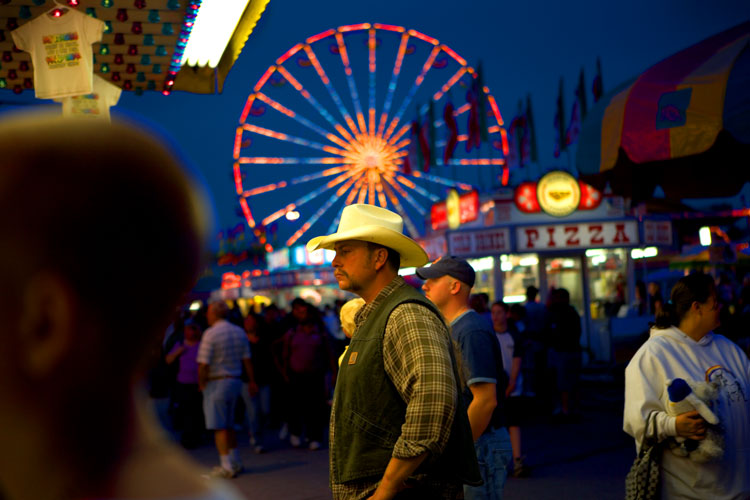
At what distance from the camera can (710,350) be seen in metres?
3.88

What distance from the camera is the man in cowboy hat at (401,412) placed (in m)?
2.88

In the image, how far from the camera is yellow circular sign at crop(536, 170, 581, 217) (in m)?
17.7

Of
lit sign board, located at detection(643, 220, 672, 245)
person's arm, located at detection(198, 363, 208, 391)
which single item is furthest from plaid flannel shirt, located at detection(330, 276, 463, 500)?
lit sign board, located at detection(643, 220, 672, 245)

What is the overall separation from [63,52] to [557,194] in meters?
14.1

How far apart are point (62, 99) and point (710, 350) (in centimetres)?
382

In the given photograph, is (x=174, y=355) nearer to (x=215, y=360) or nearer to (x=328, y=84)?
(x=215, y=360)

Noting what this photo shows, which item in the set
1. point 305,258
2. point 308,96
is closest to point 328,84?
point 308,96

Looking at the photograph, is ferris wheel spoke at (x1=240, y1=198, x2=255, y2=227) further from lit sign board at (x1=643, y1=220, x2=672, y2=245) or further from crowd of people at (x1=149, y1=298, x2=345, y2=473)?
crowd of people at (x1=149, y1=298, x2=345, y2=473)

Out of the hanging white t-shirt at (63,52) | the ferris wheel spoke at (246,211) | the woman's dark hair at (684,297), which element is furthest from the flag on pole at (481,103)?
the woman's dark hair at (684,297)

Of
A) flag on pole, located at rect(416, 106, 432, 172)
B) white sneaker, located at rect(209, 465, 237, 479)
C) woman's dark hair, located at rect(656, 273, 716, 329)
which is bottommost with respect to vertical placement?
white sneaker, located at rect(209, 465, 237, 479)

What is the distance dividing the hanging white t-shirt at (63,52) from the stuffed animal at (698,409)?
139 inches

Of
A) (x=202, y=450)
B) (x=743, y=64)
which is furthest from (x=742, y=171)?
(x=202, y=450)

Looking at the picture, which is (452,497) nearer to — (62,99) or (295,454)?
(62,99)

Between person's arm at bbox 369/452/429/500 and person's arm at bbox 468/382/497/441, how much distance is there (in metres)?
1.36
